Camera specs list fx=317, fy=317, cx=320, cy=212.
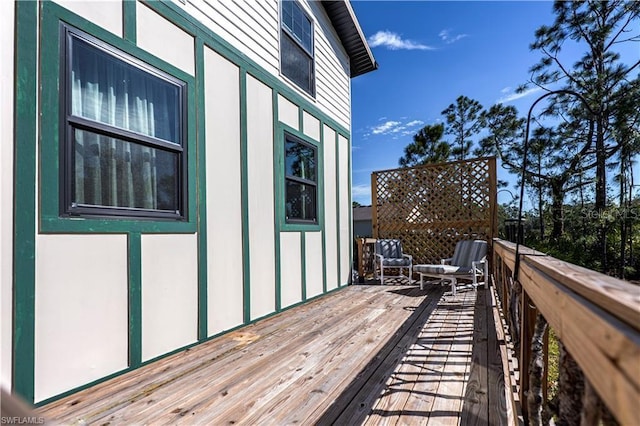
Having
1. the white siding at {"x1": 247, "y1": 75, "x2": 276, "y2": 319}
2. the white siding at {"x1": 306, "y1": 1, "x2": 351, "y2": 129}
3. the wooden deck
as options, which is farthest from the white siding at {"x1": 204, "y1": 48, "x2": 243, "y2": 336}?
the white siding at {"x1": 306, "y1": 1, "x2": 351, "y2": 129}

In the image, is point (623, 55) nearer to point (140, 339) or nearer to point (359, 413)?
point (359, 413)

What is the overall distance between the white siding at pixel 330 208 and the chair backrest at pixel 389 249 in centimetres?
139

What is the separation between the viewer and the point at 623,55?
284 inches

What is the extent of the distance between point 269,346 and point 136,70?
7.92 feet

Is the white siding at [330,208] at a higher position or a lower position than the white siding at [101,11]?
lower

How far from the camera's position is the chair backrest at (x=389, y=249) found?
643 cm

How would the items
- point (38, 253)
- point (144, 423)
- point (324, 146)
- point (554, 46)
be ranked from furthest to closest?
point (554, 46) < point (324, 146) < point (38, 253) < point (144, 423)

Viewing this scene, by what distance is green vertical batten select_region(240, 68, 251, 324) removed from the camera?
3311 mm

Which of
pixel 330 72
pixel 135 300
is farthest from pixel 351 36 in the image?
pixel 135 300

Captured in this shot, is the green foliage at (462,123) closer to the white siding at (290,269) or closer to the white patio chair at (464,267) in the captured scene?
the white patio chair at (464,267)

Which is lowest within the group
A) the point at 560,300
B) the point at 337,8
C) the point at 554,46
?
the point at 560,300

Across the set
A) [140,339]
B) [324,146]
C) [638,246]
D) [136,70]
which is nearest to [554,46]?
[638,246]

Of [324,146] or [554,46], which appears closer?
[324,146]

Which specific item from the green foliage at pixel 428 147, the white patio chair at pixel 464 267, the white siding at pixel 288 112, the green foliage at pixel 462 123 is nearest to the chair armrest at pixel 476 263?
the white patio chair at pixel 464 267
